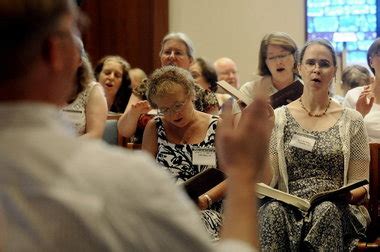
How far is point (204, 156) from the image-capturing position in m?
3.40

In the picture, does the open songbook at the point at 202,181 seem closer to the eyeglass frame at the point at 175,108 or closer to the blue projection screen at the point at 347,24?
the eyeglass frame at the point at 175,108

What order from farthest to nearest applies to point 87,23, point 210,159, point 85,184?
point 210,159
point 87,23
point 85,184

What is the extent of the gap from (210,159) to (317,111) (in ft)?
2.35

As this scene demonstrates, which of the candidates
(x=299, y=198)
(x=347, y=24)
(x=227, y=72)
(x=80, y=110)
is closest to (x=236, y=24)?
(x=347, y=24)

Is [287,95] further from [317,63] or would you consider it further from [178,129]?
[178,129]

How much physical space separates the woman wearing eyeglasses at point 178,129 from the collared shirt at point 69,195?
101 inches

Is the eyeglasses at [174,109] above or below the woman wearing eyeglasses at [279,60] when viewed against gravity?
below

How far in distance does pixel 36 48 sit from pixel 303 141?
2895mm

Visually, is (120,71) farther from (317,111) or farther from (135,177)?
(135,177)

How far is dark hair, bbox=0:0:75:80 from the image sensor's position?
30.4 inches

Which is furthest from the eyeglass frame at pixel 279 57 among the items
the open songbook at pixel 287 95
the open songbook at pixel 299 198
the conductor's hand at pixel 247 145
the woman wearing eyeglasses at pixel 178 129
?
the conductor's hand at pixel 247 145

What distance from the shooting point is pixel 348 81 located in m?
5.55

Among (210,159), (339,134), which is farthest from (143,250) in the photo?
(339,134)

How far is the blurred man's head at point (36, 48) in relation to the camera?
78 centimetres
